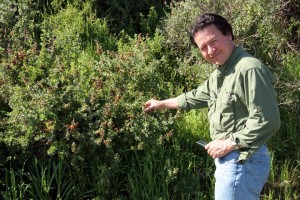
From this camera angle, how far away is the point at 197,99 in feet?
10.6

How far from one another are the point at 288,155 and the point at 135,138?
1.61m

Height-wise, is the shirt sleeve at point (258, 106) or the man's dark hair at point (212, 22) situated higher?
the man's dark hair at point (212, 22)

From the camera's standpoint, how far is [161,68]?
5242 millimetres

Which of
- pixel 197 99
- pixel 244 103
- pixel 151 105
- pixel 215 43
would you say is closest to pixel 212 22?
pixel 215 43

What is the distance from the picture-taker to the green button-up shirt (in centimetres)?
252

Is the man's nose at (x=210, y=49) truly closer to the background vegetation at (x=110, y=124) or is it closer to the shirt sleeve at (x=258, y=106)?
the shirt sleeve at (x=258, y=106)

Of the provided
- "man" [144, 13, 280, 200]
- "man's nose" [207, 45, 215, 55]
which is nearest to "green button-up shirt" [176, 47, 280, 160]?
"man" [144, 13, 280, 200]

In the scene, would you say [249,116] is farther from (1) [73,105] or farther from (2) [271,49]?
(2) [271,49]

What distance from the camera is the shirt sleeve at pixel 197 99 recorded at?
3.16m

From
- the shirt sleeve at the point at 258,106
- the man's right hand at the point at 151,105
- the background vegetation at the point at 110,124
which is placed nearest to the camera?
the shirt sleeve at the point at 258,106

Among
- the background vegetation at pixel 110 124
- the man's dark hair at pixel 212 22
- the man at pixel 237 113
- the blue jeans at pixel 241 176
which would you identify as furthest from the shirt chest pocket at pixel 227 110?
the background vegetation at pixel 110 124

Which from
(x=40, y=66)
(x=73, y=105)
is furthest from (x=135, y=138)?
(x=40, y=66)

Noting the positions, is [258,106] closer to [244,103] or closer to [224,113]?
[244,103]

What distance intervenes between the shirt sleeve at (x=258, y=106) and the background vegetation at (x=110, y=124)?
1232 mm
